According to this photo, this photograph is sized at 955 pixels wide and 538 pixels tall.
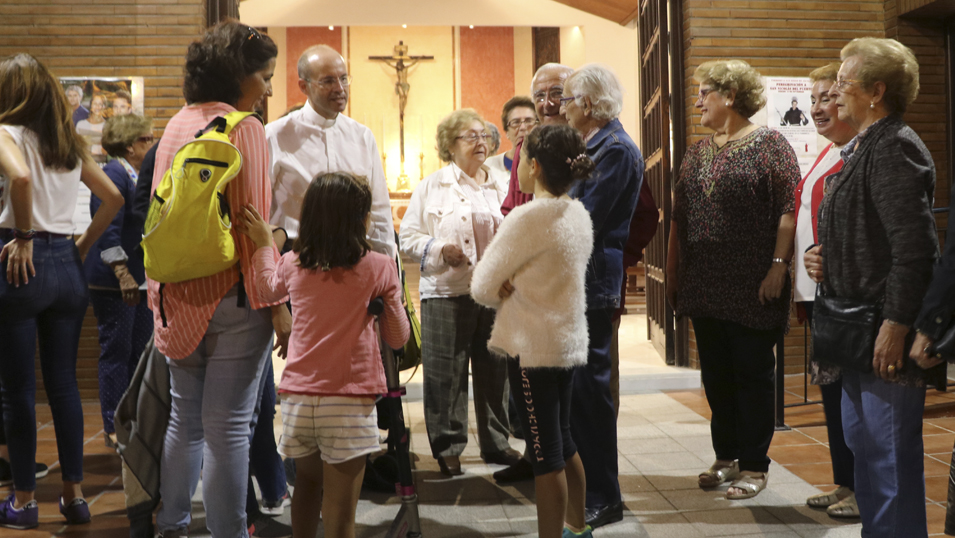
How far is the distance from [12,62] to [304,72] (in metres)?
0.96

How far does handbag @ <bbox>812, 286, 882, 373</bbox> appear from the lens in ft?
6.70

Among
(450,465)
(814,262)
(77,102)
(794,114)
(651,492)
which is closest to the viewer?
(814,262)

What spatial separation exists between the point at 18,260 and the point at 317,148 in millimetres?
1081

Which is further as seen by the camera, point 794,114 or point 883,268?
point 794,114

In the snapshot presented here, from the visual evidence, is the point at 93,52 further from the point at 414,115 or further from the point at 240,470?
the point at 414,115

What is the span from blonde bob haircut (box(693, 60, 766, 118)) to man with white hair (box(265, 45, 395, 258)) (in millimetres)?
1374

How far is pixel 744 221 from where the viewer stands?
3137 millimetres

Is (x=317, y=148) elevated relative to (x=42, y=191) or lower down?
elevated

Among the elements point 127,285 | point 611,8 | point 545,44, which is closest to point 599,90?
point 127,285

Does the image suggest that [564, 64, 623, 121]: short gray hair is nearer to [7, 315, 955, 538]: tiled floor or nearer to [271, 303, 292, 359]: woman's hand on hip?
[271, 303, 292, 359]: woman's hand on hip

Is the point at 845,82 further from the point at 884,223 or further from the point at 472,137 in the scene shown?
the point at 472,137

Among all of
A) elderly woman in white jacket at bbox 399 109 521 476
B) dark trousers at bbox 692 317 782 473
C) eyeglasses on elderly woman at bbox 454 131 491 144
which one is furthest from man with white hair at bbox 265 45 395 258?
dark trousers at bbox 692 317 782 473

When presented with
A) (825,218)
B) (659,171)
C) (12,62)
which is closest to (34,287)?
(12,62)

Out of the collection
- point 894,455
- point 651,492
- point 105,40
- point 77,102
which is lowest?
point 651,492
